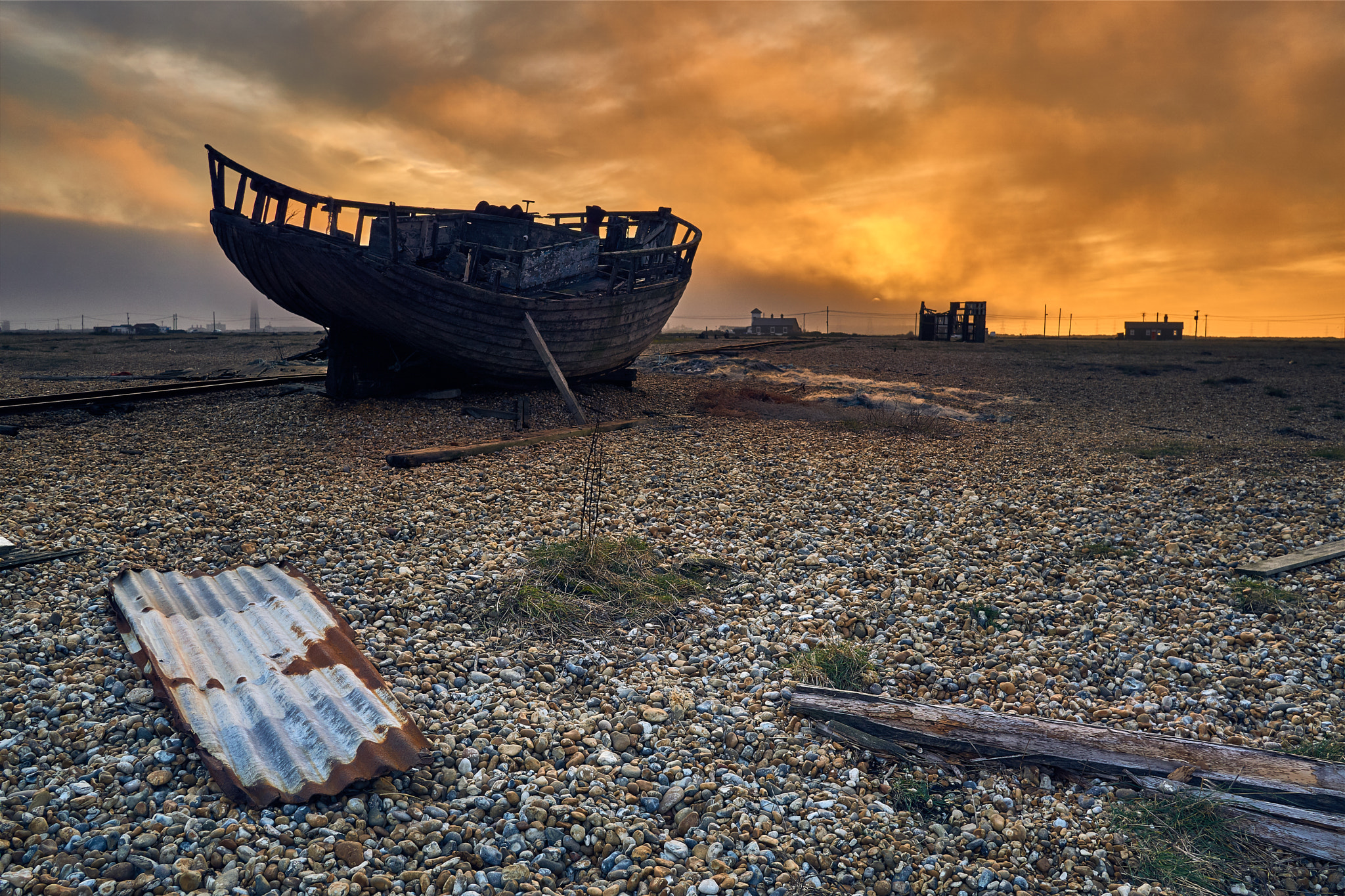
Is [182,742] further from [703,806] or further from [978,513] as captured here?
[978,513]

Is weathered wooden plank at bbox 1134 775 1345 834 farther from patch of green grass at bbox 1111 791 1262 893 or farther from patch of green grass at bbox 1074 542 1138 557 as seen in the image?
patch of green grass at bbox 1074 542 1138 557

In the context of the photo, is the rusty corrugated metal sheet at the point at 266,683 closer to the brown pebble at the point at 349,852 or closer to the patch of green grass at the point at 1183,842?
the brown pebble at the point at 349,852

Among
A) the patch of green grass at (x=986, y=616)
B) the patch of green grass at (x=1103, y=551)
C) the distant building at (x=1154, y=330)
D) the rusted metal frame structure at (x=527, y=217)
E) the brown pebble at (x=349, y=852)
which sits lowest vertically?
the brown pebble at (x=349, y=852)

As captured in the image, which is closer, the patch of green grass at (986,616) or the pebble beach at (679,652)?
the pebble beach at (679,652)

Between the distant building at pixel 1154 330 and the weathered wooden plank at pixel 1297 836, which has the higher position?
the distant building at pixel 1154 330

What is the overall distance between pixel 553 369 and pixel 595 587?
831 cm

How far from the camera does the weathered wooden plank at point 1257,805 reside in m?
3.36

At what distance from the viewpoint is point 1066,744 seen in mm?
3963

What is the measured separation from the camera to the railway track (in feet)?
41.7

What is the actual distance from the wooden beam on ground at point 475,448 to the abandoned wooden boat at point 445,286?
8.83 feet

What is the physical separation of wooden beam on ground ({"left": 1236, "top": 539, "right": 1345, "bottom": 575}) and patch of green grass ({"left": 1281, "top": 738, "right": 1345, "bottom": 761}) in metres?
2.70

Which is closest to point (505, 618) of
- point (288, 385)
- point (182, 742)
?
point (182, 742)

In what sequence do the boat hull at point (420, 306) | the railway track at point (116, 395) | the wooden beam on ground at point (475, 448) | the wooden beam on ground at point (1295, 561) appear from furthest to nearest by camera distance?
1. the railway track at point (116, 395)
2. the boat hull at point (420, 306)
3. the wooden beam on ground at point (475, 448)
4. the wooden beam on ground at point (1295, 561)

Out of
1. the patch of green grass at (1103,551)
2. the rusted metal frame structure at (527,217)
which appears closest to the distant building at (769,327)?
the rusted metal frame structure at (527,217)
